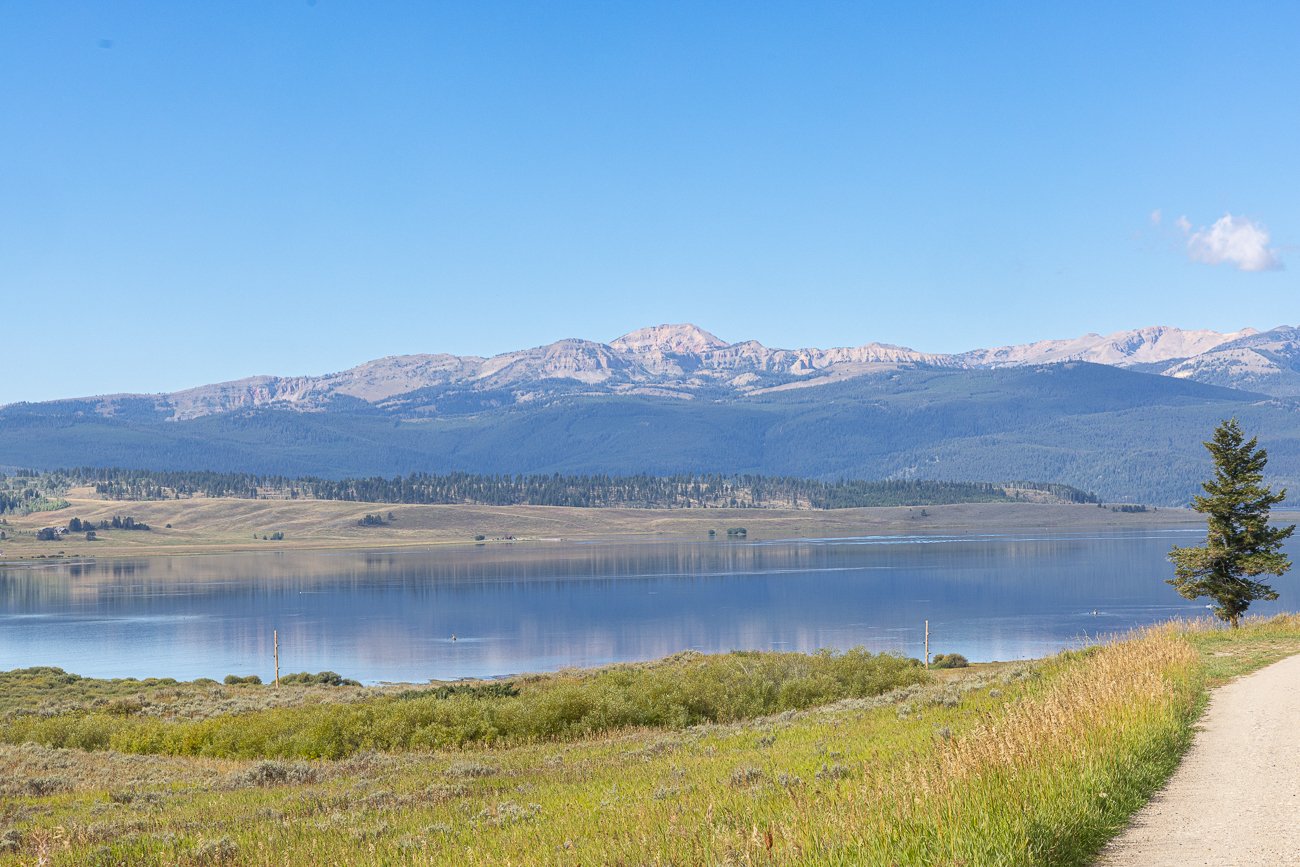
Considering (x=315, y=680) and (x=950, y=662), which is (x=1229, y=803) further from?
(x=315, y=680)

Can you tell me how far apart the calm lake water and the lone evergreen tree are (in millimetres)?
18932

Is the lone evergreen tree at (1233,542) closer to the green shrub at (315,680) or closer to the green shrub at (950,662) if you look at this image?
the green shrub at (950,662)

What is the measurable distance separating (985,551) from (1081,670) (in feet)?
481

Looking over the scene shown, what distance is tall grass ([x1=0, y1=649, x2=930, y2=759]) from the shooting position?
27.0 meters

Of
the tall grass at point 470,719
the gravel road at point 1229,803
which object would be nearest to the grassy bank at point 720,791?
the gravel road at point 1229,803

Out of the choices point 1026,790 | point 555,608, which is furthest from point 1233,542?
point 555,608

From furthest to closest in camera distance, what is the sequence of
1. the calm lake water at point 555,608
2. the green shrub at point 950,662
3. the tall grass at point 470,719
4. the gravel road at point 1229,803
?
the calm lake water at point 555,608 < the green shrub at point 950,662 < the tall grass at point 470,719 < the gravel road at point 1229,803

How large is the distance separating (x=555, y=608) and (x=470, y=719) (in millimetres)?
69125

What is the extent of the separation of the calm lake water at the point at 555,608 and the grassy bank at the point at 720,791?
1515 inches

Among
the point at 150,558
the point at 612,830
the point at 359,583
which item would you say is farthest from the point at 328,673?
the point at 150,558

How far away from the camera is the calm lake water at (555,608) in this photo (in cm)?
6856

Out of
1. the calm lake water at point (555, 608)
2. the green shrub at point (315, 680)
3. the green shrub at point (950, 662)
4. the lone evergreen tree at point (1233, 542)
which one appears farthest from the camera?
the calm lake water at point (555, 608)

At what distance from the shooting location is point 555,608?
96375 mm

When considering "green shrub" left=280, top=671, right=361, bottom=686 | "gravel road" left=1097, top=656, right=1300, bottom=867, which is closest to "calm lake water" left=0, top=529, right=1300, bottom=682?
"green shrub" left=280, top=671, right=361, bottom=686
